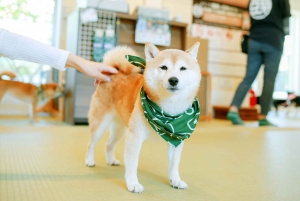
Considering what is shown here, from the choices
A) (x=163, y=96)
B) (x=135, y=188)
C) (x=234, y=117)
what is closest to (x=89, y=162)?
(x=135, y=188)

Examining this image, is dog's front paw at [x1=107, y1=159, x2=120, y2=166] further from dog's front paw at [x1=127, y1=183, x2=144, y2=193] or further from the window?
→ the window

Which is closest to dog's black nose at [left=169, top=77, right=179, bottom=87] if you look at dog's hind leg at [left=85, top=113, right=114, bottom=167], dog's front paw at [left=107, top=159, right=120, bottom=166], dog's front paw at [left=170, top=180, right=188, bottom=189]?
dog's front paw at [left=170, top=180, right=188, bottom=189]

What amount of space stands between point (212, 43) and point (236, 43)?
0.54 m

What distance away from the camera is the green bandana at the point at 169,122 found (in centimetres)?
105

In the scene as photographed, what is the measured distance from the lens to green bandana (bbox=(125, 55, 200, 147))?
41.2 inches

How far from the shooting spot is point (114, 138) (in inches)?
58.9

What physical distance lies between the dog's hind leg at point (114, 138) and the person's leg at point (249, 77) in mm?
2109

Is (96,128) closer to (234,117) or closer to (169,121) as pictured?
(169,121)

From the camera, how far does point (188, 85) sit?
1.07 metres

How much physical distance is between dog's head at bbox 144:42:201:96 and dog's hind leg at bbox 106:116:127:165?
434 mm

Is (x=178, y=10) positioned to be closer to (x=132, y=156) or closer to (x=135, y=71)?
(x=135, y=71)

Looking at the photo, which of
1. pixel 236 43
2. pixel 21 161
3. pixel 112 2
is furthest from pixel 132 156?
pixel 236 43

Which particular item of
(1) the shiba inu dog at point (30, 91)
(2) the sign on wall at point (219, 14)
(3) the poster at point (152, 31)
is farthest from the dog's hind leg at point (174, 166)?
(2) the sign on wall at point (219, 14)

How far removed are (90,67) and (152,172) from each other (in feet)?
1.90
